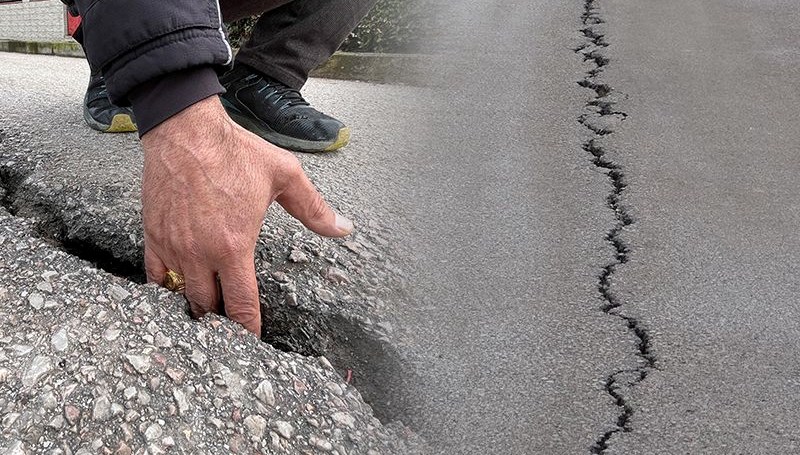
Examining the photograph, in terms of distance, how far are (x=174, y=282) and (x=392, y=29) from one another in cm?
441

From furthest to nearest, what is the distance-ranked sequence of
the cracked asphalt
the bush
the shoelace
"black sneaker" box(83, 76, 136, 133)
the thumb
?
the bush → the shoelace → "black sneaker" box(83, 76, 136, 133) → the cracked asphalt → the thumb

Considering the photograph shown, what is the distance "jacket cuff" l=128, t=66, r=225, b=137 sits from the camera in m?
1.45

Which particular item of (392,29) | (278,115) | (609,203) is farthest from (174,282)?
(392,29)

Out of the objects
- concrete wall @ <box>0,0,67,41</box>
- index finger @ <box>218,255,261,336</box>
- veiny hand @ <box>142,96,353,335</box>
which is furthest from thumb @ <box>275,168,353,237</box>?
concrete wall @ <box>0,0,67,41</box>

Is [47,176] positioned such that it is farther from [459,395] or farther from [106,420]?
[459,395]

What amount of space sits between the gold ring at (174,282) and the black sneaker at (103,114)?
1.03 meters

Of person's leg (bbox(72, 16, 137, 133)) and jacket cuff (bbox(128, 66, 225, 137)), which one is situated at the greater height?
jacket cuff (bbox(128, 66, 225, 137))

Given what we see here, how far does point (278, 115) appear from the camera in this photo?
2629mm

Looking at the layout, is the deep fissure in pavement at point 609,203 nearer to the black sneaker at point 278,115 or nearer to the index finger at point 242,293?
the index finger at point 242,293

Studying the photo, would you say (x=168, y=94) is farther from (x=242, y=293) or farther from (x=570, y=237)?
(x=570, y=237)

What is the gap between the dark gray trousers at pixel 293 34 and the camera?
8.98 feet

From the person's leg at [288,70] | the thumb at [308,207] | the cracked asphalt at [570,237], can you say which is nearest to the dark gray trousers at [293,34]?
the person's leg at [288,70]

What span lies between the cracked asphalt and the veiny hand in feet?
1.38

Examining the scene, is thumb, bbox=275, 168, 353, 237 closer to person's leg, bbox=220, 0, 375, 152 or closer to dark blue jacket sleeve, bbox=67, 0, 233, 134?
dark blue jacket sleeve, bbox=67, 0, 233, 134
